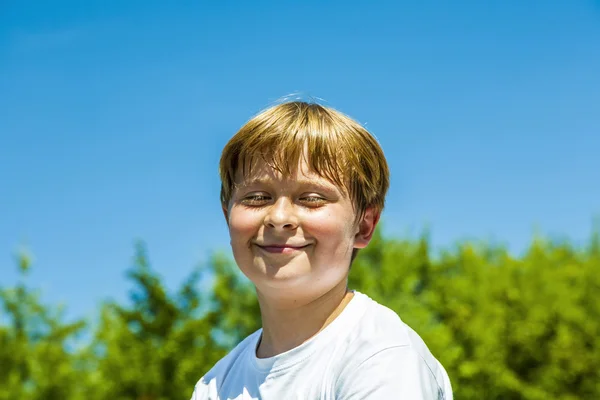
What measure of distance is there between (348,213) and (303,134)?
0.36 meters

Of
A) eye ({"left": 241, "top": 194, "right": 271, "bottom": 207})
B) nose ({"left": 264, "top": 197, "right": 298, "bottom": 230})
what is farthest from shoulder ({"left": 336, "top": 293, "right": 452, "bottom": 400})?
eye ({"left": 241, "top": 194, "right": 271, "bottom": 207})

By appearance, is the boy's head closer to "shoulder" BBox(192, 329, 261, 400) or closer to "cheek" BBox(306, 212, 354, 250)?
"cheek" BBox(306, 212, 354, 250)

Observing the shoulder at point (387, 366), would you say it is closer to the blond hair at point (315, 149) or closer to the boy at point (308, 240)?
the boy at point (308, 240)

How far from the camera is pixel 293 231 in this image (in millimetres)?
2840

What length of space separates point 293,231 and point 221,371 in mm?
936

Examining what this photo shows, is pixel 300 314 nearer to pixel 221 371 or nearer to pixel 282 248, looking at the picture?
pixel 282 248

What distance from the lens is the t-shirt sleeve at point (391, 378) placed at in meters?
2.45

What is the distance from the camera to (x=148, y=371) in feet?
50.5

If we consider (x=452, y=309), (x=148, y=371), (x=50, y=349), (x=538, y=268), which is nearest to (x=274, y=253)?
(x=148, y=371)

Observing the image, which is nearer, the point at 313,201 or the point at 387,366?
the point at 387,366

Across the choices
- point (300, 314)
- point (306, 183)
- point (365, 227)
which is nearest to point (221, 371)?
point (300, 314)

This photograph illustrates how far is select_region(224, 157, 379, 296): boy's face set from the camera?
2.84 meters

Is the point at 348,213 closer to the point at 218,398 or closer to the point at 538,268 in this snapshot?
the point at 218,398

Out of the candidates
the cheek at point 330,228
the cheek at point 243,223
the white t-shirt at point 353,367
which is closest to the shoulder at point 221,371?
the white t-shirt at point 353,367
